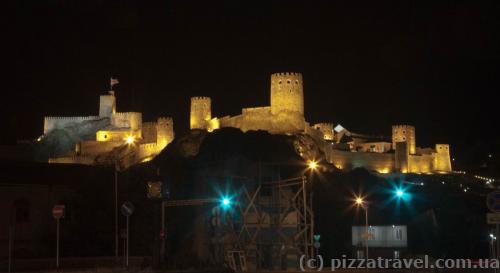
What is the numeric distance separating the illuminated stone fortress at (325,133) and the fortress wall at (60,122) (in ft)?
71.2

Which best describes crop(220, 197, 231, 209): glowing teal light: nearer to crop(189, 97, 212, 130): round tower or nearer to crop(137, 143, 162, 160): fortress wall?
crop(189, 97, 212, 130): round tower

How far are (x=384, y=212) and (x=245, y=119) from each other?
84.9ft

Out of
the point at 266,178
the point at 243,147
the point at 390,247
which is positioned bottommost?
the point at 390,247

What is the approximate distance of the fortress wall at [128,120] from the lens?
10156 cm

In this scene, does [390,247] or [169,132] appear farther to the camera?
[169,132]

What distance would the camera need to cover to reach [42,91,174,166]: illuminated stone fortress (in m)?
93.1

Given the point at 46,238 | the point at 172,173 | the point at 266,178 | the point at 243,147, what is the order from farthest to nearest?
the point at 243,147, the point at 172,173, the point at 266,178, the point at 46,238

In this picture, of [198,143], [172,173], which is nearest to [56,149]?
[198,143]

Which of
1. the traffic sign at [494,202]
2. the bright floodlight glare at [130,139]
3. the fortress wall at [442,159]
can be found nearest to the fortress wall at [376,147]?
the fortress wall at [442,159]

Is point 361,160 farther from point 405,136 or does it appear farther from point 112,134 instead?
point 112,134

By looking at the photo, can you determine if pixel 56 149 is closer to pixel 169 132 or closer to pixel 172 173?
pixel 169 132

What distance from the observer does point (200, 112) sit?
3647 inches

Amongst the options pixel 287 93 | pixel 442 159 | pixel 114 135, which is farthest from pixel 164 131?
pixel 442 159

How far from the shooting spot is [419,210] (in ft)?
239
